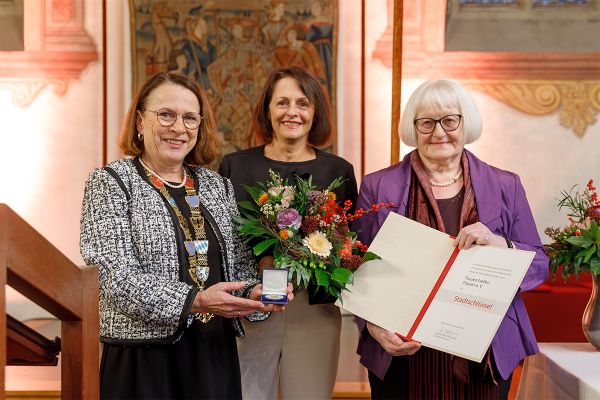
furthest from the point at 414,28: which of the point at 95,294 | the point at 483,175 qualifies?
the point at 95,294

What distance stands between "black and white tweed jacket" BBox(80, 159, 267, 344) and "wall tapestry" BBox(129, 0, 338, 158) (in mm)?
3157

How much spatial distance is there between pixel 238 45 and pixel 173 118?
3162mm

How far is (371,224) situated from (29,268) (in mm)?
1516

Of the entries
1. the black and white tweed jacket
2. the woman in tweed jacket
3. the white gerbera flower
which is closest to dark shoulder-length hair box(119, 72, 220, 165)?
the woman in tweed jacket

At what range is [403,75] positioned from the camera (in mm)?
5574

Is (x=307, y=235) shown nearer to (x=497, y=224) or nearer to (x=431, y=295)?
(x=431, y=295)

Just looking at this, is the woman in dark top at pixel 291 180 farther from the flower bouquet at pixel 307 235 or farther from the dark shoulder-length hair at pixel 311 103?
the flower bouquet at pixel 307 235

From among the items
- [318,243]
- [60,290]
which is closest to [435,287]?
[318,243]

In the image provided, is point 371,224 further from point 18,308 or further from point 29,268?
point 18,308

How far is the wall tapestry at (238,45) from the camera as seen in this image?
18.4ft

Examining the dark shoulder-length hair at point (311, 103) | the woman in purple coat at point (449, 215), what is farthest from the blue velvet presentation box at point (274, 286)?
the dark shoulder-length hair at point (311, 103)

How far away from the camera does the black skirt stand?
238 centimetres

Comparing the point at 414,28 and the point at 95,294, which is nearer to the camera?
the point at 95,294

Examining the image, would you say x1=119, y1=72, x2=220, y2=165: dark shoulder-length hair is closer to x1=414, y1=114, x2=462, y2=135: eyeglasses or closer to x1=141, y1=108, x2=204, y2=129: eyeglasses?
x1=141, y1=108, x2=204, y2=129: eyeglasses
